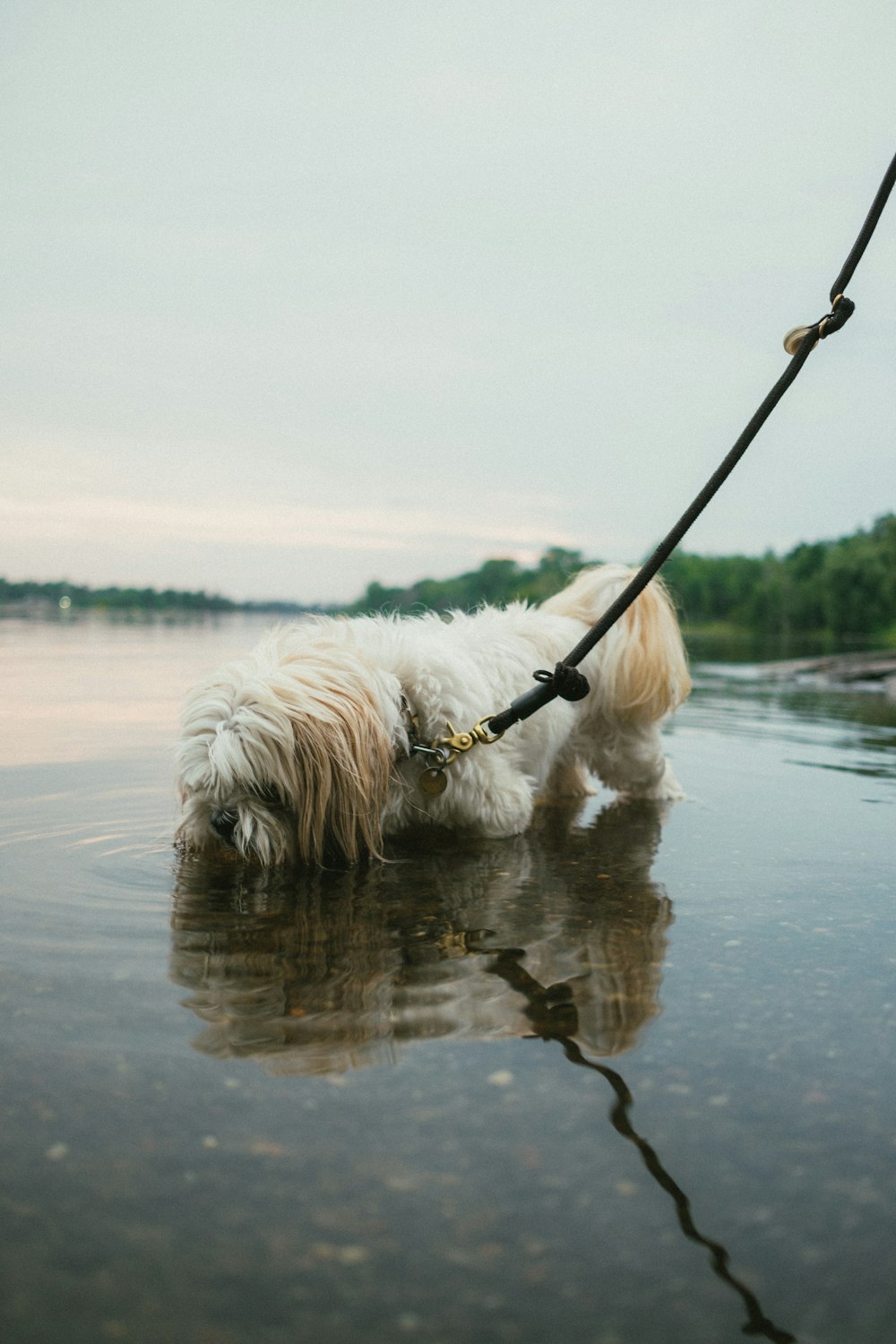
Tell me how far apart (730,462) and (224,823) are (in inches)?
93.2

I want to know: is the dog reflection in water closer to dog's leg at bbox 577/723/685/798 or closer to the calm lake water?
the calm lake water

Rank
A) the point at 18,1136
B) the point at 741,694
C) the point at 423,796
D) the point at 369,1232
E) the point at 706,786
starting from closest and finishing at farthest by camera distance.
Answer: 1. the point at 369,1232
2. the point at 18,1136
3. the point at 423,796
4. the point at 706,786
5. the point at 741,694

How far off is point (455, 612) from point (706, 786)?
2.14 meters

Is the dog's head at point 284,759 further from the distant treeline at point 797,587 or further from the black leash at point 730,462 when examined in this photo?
the distant treeline at point 797,587

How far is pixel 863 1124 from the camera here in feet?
6.24

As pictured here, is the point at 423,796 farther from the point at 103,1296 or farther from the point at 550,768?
the point at 103,1296

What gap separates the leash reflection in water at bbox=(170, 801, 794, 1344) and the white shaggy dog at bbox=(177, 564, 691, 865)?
23 cm

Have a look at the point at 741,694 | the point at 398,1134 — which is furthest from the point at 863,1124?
the point at 741,694

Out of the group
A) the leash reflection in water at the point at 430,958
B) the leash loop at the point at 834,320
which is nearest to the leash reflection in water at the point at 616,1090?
the leash reflection in water at the point at 430,958

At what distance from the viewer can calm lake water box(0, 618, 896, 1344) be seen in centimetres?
144

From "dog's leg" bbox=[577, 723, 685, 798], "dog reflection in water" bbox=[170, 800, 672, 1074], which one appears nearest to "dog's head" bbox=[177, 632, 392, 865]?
"dog reflection in water" bbox=[170, 800, 672, 1074]

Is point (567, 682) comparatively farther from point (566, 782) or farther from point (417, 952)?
point (566, 782)

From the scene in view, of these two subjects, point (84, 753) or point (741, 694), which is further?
point (741, 694)

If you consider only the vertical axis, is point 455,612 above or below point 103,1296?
above
